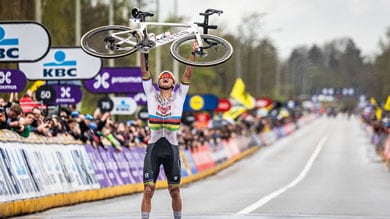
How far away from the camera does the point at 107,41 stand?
13922 mm

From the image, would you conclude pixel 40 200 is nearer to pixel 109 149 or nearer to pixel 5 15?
pixel 109 149

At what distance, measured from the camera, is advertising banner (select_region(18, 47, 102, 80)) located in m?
21.0

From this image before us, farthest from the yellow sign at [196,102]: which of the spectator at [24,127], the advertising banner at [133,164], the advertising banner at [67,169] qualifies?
the spectator at [24,127]

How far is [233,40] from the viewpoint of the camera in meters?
94.8

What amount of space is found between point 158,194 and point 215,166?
1747cm

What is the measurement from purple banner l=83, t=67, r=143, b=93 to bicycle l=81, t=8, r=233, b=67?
13265 mm

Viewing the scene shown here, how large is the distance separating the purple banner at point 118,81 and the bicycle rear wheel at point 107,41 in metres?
13.3

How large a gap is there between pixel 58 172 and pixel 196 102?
2201cm

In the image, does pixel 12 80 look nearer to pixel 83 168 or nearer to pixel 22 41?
pixel 22 41

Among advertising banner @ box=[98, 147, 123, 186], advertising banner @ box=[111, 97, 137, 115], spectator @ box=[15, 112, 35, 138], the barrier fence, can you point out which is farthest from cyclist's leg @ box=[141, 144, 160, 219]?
advertising banner @ box=[111, 97, 137, 115]

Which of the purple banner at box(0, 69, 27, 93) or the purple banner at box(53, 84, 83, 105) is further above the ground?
the purple banner at box(0, 69, 27, 93)

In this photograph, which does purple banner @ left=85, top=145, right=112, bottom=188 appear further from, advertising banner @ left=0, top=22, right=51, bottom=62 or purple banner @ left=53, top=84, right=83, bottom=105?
advertising banner @ left=0, top=22, right=51, bottom=62

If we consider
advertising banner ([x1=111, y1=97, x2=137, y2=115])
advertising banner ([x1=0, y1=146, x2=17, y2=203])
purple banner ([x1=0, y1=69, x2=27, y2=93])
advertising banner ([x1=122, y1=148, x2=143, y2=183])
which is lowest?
advertising banner ([x1=122, y1=148, x2=143, y2=183])

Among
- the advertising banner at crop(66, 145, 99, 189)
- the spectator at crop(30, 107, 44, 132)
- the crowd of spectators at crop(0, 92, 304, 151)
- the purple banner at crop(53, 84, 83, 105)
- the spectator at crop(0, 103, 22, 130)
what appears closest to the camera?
the spectator at crop(0, 103, 22, 130)
